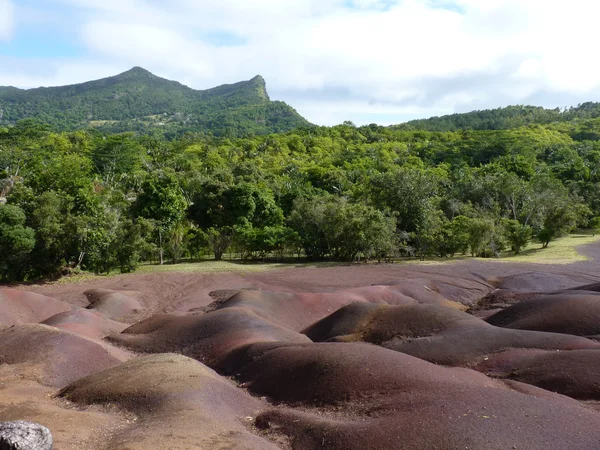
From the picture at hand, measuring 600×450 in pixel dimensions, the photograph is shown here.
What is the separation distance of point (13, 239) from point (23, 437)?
79.0ft

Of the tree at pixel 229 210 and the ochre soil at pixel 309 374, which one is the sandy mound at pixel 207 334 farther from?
the tree at pixel 229 210

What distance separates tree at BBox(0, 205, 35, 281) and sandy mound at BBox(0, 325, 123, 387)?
12.6 metres

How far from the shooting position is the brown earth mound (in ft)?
28.1

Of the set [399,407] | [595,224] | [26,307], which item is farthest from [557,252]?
[26,307]

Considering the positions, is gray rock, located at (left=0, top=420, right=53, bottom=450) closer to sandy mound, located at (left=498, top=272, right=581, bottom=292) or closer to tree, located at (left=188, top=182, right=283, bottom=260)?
sandy mound, located at (left=498, top=272, right=581, bottom=292)

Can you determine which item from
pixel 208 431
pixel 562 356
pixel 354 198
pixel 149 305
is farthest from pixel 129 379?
pixel 354 198

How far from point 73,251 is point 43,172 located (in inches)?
400

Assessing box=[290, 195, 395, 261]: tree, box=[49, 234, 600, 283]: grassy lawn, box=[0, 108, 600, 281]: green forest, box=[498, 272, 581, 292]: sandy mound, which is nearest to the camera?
box=[498, 272, 581, 292]: sandy mound

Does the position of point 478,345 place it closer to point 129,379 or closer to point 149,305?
point 129,379

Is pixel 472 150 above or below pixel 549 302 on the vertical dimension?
above

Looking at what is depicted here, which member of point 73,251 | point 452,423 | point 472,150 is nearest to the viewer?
point 452,423

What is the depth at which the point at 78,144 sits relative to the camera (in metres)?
82.3

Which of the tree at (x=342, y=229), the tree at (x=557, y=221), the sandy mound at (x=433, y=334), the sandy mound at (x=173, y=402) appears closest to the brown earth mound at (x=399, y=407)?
the sandy mound at (x=173, y=402)

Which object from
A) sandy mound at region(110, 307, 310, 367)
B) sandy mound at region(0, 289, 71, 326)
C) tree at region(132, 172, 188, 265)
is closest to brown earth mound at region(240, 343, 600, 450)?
sandy mound at region(110, 307, 310, 367)
